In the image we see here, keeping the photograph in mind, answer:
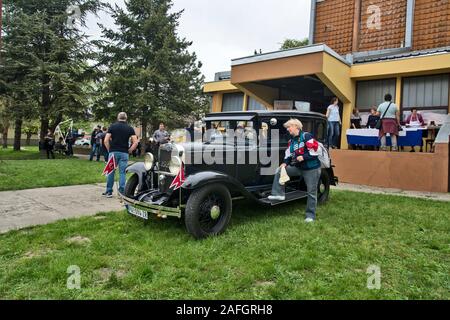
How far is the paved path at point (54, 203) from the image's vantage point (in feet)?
17.4

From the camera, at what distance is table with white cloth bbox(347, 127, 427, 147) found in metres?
9.00

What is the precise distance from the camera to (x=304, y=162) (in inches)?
211

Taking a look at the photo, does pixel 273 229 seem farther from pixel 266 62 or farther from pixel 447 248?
pixel 266 62

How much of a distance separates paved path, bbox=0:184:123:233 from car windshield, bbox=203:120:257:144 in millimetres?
2230

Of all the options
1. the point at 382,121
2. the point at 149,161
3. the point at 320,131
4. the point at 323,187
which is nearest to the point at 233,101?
the point at 382,121

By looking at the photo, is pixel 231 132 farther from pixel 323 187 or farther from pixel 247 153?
pixel 323 187

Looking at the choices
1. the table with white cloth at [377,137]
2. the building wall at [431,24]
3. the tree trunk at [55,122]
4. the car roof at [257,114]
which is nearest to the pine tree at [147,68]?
the tree trunk at [55,122]

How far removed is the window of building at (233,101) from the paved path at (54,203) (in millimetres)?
9922

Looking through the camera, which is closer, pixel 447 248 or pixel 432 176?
pixel 447 248

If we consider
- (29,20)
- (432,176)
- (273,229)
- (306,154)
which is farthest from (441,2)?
(29,20)

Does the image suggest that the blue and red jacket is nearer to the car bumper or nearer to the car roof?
the car roof

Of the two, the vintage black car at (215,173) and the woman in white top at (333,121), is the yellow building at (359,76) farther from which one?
the vintage black car at (215,173)
